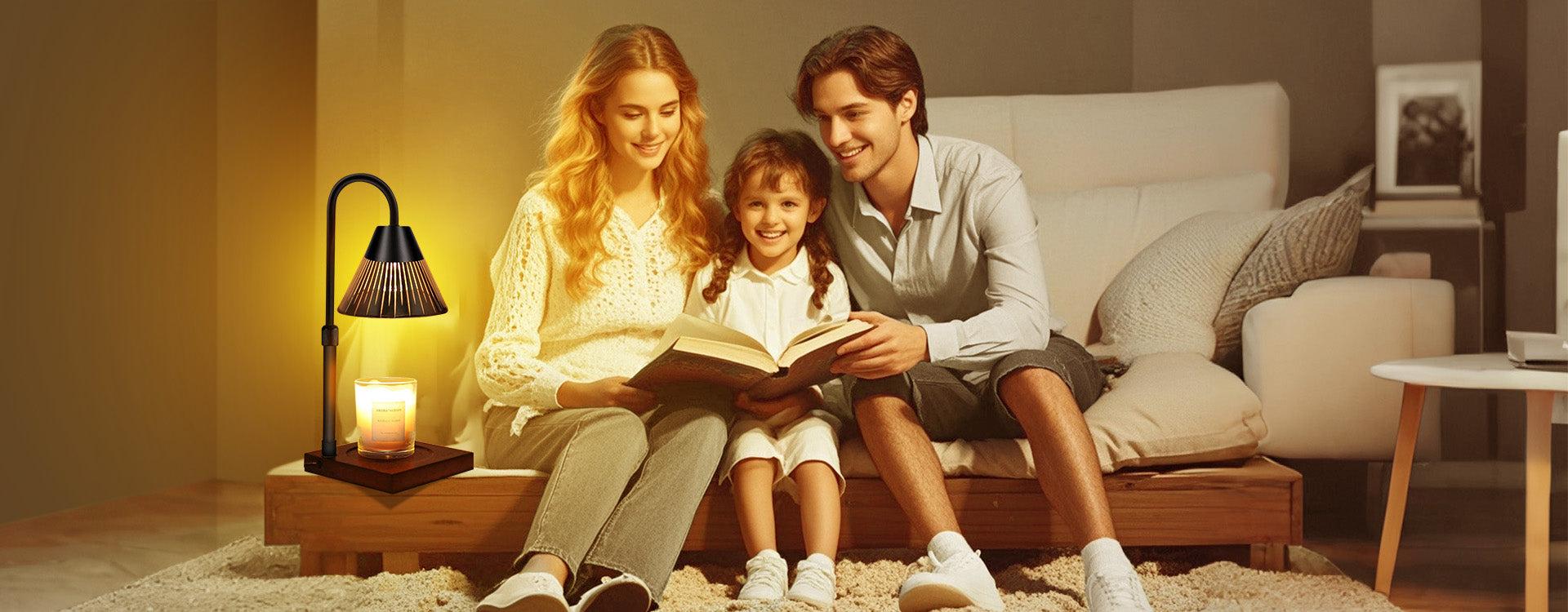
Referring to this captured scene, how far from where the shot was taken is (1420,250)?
7.21ft

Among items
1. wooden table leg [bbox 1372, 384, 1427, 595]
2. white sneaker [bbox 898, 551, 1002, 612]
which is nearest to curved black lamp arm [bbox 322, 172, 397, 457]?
white sneaker [bbox 898, 551, 1002, 612]

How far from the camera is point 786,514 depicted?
178 cm

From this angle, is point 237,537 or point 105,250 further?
point 105,250

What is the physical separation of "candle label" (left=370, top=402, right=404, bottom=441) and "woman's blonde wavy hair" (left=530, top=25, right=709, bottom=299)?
343mm

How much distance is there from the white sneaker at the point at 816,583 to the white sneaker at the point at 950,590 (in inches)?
4.2

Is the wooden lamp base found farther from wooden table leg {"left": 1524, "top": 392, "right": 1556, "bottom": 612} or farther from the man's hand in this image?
wooden table leg {"left": 1524, "top": 392, "right": 1556, "bottom": 612}

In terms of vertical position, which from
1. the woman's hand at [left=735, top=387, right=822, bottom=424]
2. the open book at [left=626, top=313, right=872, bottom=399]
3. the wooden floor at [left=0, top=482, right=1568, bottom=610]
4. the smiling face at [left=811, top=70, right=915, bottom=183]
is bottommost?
the wooden floor at [left=0, top=482, right=1568, bottom=610]

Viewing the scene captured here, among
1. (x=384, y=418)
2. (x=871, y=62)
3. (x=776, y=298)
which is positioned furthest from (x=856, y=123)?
(x=384, y=418)

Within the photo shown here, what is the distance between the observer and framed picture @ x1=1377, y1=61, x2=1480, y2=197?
228cm

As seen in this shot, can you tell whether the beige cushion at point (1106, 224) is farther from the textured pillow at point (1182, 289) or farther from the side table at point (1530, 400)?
the side table at point (1530, 400)

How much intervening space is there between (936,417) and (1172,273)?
596 millimetres

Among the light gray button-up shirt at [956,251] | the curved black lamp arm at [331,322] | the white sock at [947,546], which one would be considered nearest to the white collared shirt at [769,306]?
the light gray button-up shirt at [956,251]

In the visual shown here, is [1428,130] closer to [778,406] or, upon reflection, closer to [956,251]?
[956,251]

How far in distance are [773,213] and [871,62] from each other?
30 centimetres
